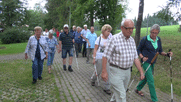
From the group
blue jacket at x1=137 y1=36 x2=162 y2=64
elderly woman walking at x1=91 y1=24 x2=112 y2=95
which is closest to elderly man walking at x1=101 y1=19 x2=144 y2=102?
blue jacket at x1=137 y1=36 x2=162 y2=64

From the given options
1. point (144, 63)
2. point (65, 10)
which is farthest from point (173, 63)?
point (65, 10)

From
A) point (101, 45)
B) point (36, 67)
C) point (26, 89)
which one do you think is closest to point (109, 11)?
point (101, 45)

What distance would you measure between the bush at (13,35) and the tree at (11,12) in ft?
10.3

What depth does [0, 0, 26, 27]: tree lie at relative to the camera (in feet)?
107

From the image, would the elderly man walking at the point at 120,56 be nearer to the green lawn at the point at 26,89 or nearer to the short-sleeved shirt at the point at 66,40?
the green lawn at the point at 26,89

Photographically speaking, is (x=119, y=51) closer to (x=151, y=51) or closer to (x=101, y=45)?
(x=151, y=51)

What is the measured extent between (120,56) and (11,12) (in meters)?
35.5

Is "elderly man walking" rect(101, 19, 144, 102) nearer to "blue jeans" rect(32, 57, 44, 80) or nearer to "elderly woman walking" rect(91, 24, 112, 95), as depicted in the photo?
"elderly woman walking" rect(91, 24, 112, 95)

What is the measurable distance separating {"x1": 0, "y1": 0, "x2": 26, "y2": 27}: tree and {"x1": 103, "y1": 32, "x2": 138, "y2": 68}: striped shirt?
34551 millimetres

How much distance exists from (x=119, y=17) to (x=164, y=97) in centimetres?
874

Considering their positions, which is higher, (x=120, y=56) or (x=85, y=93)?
(x=120, y=56)

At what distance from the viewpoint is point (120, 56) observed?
Answer: 3.09 m

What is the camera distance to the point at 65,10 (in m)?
29.3

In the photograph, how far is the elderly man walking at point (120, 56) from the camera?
3.09m
